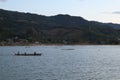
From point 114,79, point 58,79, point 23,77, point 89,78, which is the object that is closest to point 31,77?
point 23,77

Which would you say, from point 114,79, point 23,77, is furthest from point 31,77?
point 114,79

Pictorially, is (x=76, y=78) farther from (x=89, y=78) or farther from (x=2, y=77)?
(x=2, y=77)

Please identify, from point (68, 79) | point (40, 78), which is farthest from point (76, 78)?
point (40, 78)

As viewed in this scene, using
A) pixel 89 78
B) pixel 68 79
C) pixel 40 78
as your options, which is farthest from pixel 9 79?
pixel 89 78

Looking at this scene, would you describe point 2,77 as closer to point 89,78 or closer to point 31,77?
point 31,77

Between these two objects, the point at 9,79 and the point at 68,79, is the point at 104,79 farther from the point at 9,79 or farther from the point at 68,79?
the point at 9,79

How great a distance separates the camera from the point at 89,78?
224ft

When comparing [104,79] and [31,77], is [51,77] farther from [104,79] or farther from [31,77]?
[104,79]

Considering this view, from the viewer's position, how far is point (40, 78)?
68188 mm

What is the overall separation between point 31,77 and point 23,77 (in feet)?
5.22

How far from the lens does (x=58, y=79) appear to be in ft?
220

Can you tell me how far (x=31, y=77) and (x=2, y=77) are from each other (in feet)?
18.6

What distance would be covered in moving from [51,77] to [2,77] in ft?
31.8

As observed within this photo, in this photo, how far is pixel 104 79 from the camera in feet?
220
